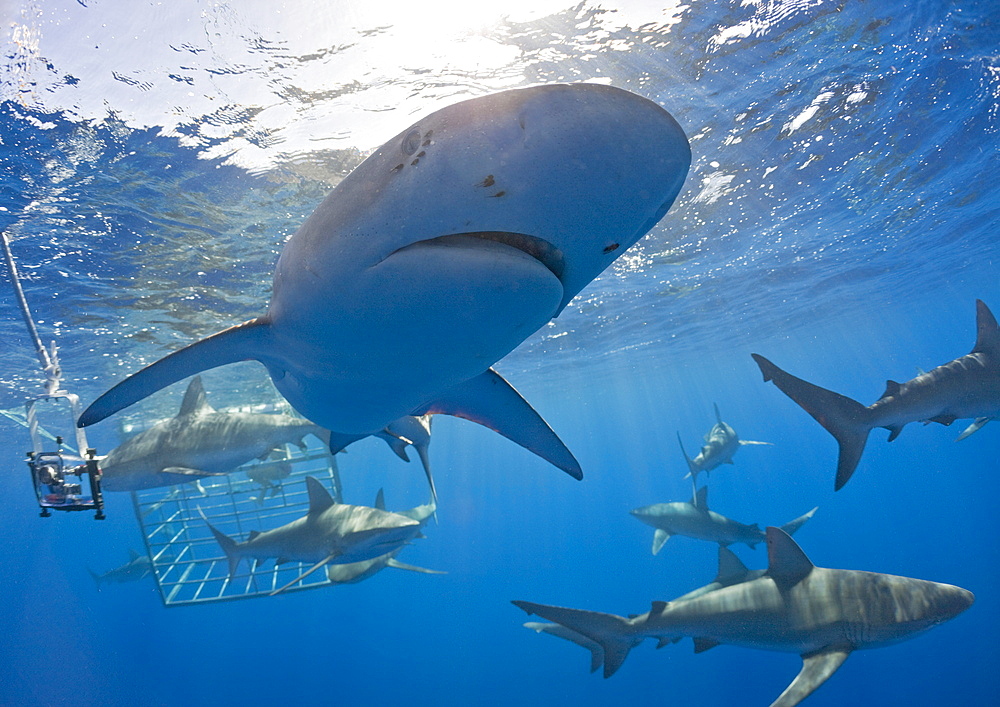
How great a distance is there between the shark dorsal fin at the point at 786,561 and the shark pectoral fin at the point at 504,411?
3.25 m

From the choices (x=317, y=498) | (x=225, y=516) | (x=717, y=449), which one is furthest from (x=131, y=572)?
(x=717, y=449)

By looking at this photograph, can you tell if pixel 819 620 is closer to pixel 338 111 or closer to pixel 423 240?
pixel 423 240

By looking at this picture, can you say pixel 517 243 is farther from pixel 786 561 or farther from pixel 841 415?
pixel 786 561

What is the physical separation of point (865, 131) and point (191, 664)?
68.4 meters

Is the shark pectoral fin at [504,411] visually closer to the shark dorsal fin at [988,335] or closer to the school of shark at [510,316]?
the school of shark at [510,316]

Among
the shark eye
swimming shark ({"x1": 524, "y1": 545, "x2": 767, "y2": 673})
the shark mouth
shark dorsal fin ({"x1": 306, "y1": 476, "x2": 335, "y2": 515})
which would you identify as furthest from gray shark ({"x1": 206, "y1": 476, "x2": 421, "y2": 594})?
the shark eye

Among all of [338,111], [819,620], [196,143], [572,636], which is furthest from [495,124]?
[196,143]

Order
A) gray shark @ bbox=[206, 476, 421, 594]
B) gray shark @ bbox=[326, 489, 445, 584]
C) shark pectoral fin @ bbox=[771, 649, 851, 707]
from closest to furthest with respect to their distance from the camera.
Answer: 1. shark pectoral fin @ bbox=[771, 649, 851, 707]
2. gray shark @ bbox=[206, 476, 421, 594]
3. gray shark @ bbox=[326, 489, 445, 584]

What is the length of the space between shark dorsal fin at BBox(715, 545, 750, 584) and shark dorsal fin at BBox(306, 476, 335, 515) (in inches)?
231

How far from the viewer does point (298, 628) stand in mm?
63656

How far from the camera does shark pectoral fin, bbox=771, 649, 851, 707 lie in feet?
15.0

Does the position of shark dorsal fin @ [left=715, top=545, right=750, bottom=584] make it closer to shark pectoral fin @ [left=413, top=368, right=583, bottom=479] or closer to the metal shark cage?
shark pectoral fin @ [left=413, top=368, right=583, bottom=479]

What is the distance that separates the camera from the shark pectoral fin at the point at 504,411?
353 centimetres

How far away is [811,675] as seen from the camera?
5.11 m
